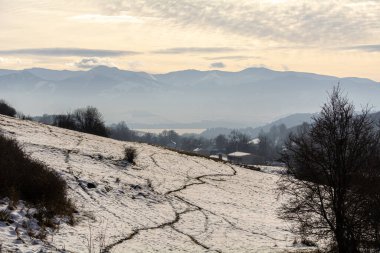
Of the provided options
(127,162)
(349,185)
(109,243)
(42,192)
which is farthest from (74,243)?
(127,162)

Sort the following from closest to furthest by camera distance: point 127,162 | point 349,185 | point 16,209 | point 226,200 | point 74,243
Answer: point 74,243
point 16,209
point 349,185
point 226,200
point 127,162

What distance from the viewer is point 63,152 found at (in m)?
33.0

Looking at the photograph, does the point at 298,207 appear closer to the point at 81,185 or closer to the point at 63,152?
the point at 81,185

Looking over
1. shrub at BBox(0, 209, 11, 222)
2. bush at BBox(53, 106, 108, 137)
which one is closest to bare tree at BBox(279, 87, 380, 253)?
shrub at BBox(0, 209, 11, 222)

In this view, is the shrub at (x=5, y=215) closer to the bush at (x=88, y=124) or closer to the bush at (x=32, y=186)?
the bush at (x=32, y=186)

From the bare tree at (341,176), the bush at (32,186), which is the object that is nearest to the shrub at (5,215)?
the bush at (32,186)

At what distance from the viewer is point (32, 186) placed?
18391mm

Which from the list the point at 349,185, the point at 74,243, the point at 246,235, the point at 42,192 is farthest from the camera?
the point at 246,235

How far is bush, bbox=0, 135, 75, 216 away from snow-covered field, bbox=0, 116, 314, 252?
3.95ft

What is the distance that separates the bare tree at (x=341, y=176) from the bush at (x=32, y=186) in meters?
11.0

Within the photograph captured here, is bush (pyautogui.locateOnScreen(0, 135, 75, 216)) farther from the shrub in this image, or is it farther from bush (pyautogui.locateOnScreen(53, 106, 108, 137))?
bush (pyautogui.locateOnScreen(53, 106, 108, 137))

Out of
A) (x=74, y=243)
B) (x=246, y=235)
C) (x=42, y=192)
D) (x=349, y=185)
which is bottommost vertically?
(x=246, y=235)

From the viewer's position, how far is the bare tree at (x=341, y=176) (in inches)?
661

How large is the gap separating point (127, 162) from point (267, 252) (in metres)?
19.4
